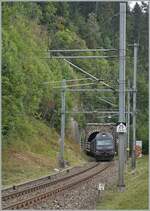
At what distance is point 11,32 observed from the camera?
42688 mm

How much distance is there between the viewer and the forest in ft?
121

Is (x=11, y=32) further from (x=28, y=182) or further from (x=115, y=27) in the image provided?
(x=115, y=27)

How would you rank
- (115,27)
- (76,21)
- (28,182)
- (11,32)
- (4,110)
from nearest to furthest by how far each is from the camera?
A: (28,182)
(4,110)
(11,32)
(76,21)
(115,27)

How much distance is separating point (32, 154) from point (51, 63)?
1854 centimetres

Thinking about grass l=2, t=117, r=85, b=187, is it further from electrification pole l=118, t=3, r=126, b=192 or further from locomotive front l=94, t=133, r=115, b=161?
electrification pole l=118, t=3, r=126, b=192

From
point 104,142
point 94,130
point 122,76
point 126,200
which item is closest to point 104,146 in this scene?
point 104,142

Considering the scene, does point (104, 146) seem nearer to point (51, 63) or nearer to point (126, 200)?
point (51, 63)

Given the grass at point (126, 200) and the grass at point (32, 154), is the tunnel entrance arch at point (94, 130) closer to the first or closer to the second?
the grass at point (32, 154)

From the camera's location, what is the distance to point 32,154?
43438mm

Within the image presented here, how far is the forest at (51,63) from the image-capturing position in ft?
121

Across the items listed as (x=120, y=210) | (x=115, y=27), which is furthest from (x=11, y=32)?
(x=115, y=27)

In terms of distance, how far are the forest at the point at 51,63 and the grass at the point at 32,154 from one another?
41 centimetres

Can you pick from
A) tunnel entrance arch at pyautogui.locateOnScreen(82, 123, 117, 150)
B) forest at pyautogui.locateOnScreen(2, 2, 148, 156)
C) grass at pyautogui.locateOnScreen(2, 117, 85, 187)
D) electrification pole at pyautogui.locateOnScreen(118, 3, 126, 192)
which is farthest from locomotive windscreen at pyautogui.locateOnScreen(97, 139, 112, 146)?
electrification pole at pyautogui.locateOnScreen(118, 3, 126, 192)

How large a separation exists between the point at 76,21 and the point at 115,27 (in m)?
16.0
